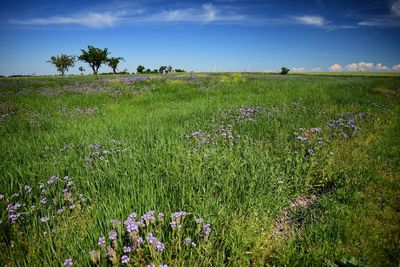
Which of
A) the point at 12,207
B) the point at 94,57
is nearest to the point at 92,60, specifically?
the point at 94,57

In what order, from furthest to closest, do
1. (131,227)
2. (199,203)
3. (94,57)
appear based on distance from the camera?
(94,57)
(199,203)
(131,227)

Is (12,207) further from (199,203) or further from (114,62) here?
(114,62)

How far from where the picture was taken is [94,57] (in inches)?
2630

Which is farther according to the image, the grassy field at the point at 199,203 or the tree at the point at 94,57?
the tree at the point at 94,57

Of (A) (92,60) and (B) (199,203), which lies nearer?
(B) (199,203)

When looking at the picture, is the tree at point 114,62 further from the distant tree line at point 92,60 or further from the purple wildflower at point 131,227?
the purple wildflower at point 131,227

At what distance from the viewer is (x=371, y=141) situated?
219 inches

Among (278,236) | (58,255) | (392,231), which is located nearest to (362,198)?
(392,231)

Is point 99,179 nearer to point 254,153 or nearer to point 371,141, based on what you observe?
point 254,153

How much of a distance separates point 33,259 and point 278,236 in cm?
235

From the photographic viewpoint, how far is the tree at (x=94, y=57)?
214 ft

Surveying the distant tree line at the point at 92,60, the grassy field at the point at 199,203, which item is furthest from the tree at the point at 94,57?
the grassy field at the point at 199,203

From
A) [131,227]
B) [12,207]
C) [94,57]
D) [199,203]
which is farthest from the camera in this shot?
[94,57]

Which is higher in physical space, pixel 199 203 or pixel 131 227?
pixel 131 227
